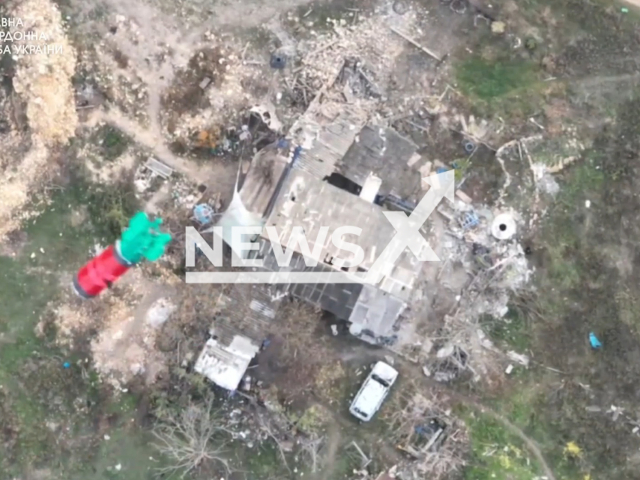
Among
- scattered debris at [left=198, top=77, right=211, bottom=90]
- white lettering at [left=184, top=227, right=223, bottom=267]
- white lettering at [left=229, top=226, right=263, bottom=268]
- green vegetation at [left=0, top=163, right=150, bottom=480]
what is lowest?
green vegetation at [left=0, top=163, right=150, bottom=480]

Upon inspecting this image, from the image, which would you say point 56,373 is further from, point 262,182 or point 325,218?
point 325,218

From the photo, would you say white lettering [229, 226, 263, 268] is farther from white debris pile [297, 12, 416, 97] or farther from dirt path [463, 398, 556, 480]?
dirt path [463, 398, 556, 480]

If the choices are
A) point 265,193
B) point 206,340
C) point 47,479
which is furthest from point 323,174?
point 47,479

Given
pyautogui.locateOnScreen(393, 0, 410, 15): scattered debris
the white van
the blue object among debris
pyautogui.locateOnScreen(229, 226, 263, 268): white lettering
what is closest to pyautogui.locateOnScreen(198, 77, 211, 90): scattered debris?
pyautogui.locateOnScreen(229, 226, 263, 268): white lettering

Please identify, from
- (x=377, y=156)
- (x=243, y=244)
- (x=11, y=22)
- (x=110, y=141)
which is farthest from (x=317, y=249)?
(x=11, y=22)

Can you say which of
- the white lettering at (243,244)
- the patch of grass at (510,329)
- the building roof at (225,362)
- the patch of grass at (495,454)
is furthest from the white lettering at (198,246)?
the patch of grass at (495,454)

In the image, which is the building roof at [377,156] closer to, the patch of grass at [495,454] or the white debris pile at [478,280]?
the white debris pile at [478,280]
